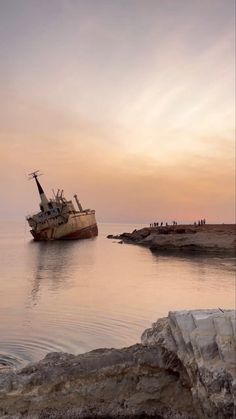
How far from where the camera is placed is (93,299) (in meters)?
28.0

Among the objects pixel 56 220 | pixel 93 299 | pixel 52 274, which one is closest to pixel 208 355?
pixel 93 299

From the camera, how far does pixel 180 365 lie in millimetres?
8750

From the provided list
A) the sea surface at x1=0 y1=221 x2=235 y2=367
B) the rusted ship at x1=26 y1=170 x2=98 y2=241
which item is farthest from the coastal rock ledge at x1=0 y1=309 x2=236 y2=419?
the rusted ship at x1=26 y1=170 x2=98 y2=241

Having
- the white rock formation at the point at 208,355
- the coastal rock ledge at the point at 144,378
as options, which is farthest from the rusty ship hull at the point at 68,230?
the white rock formation at the point at 208,355

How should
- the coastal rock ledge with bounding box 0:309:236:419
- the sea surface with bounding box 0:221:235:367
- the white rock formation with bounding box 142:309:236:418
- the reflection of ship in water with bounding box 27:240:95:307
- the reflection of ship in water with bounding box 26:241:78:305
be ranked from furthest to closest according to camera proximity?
the reflection of ship in water with bounding box 26:241:78:305, the reflection of ship in water with bounding box 27:240:95:307, the sea surface with bounding box 0:221:235:367, the coastal rock ledge with bounding box 0:309:236:419, the white rock formation with bounding box 142:309:236:418

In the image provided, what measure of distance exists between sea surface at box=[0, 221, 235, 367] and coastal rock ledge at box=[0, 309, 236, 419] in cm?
543

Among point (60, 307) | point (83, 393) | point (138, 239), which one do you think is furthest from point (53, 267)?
point (138, 239)

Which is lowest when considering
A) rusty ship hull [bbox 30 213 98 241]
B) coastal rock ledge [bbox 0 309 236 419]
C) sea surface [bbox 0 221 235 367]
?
sea surface [bbox 0 221 235 367]

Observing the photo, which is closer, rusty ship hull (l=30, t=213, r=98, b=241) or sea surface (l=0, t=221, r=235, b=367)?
sea surface (l=0, t=221, r=235, b=367)

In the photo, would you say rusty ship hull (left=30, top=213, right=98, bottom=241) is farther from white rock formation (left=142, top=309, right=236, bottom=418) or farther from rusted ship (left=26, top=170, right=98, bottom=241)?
white rock formation (left=142, top=309, right=236, bottom=418)

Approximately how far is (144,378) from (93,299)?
62.8 ft

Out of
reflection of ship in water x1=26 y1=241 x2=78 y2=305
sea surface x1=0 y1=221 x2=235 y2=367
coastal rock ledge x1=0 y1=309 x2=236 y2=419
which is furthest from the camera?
reflection of ship in water x1=26 y1=241 x2=78 y2=305

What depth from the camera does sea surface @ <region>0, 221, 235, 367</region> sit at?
17766 mm

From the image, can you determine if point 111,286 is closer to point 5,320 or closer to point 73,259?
Result: point 5,320
